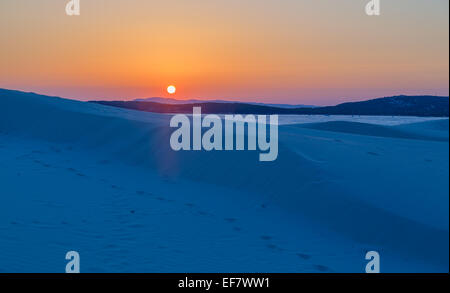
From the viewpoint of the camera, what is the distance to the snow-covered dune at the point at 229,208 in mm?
4234

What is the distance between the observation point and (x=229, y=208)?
5.79 meters

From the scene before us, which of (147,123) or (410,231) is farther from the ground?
(147,123)

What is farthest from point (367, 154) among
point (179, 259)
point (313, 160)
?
point (179, 259)

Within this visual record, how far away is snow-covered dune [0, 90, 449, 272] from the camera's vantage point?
167 inches

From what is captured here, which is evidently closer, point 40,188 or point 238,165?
point 40,188

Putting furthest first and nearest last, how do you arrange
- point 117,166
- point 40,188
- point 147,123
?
point 147,123
point 117,166
point 40,188

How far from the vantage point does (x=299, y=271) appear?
4.04 metres
